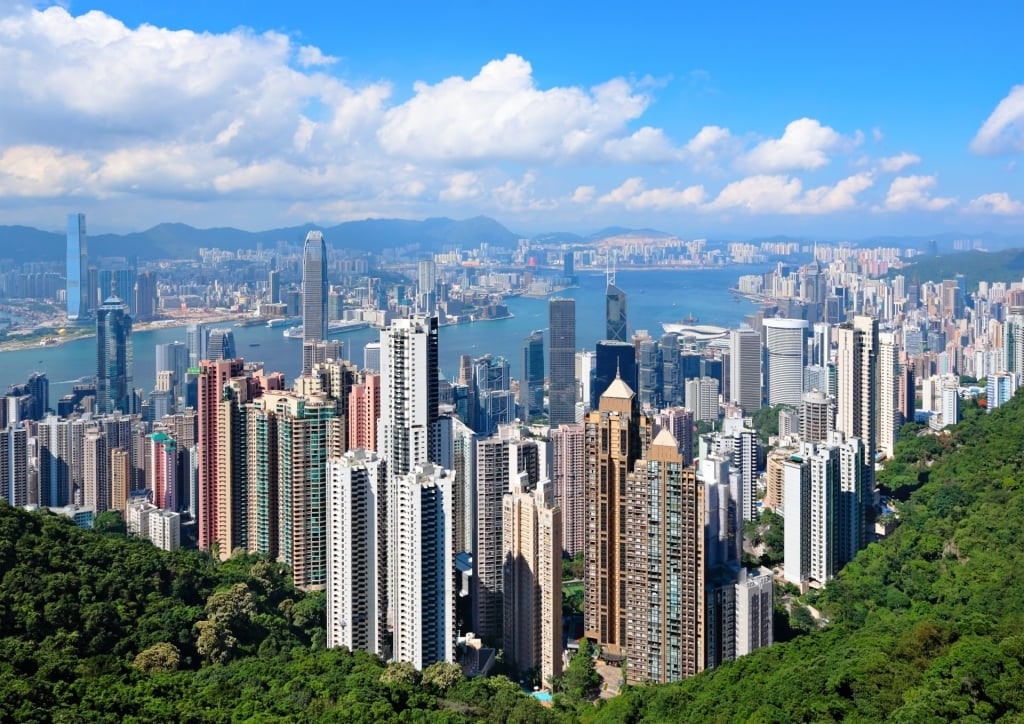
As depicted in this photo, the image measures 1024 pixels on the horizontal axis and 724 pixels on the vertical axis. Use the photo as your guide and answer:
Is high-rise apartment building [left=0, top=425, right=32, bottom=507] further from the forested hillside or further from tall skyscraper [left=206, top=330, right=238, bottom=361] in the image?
tall skyscraper [left=206, top=330, right=238, bottom=361]

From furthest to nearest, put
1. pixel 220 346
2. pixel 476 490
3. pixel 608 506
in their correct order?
pixel 220 346, pixel 476 490, pixel 608 506

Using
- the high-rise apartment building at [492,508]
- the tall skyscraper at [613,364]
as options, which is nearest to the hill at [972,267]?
the tall skyscraper at [613,364]

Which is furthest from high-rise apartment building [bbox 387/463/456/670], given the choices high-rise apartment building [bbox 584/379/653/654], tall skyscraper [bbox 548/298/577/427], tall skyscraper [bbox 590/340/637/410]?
tall skyscraper [bbox 590/340/637/410]

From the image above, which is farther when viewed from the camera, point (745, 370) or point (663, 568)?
point (745, 370)

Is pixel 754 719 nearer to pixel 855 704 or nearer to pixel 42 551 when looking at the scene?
pixel 855 704

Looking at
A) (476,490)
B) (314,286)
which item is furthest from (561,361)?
(476,490)

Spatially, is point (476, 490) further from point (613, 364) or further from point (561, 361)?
point (561, 361)

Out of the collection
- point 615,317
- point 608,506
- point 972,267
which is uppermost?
point 972,267
